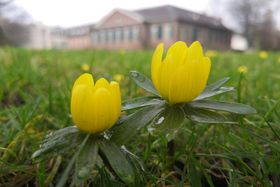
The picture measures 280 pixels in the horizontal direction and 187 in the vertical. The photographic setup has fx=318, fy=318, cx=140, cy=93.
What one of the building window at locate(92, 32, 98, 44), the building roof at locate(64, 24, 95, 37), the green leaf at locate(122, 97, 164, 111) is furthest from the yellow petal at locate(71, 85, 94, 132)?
the building roof at locate(64, 24, 95, 37)

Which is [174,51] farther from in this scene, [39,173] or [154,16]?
[154,16]

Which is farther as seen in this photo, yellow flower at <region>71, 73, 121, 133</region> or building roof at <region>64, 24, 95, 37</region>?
building roof at <region>64, 24, 95, 37</region>

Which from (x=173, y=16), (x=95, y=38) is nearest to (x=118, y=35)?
(x=95, y=38)

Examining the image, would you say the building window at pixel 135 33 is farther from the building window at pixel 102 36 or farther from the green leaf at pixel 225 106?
the green leaf at pixel 225 106

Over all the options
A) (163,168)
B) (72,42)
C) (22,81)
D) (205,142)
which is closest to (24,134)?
(163,168)

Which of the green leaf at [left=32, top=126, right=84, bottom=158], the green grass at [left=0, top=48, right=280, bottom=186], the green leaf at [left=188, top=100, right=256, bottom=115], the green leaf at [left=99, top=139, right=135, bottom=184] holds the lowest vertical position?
the green grass at [left=0, top=48, right=280, bottom=186]

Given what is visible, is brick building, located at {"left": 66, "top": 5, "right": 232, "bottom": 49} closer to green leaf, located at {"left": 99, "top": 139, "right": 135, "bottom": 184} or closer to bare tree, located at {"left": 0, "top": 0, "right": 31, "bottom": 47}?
bare tree, located at {"left": 0, "top": 0, "right": 31, "bottom": 47}

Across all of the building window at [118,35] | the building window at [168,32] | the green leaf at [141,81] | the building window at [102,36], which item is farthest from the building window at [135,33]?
the green leaf at [141,81]
